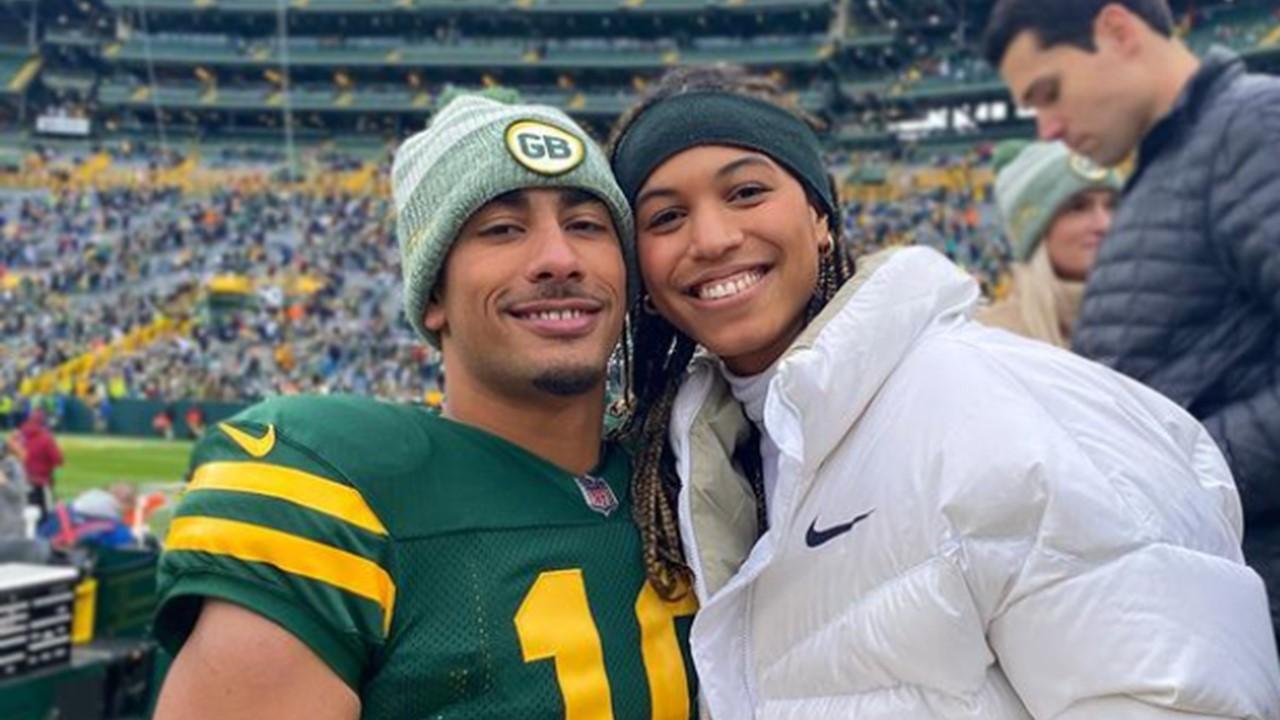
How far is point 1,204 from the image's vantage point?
3616 centimetres

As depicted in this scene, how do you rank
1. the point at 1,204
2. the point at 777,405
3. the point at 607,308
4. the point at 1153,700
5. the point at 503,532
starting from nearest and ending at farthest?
the point at 1153,700 → the point at 777,405 → the point at 503,532 → the point at 607,308 → the point at 1,204

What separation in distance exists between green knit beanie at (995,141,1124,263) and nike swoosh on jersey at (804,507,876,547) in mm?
1990

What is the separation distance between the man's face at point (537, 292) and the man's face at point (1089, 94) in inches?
39.3

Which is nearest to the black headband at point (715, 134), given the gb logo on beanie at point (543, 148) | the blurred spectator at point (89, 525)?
A: the gb logo on beanie at point (543, 148)

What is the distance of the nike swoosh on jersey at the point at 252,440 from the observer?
160 centimetres

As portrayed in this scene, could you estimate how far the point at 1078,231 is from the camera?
3293mm

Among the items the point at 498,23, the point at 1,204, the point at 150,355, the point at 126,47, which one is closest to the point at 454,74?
the point at 498,23

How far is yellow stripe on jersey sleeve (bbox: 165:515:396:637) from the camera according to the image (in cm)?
150

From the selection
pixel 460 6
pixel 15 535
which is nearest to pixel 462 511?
pixel 15 535

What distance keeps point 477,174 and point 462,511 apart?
526 millimetres

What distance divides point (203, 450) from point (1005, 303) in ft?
7.73

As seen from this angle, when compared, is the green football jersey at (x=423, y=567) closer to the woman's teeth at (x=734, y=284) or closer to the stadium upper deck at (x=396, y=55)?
the woman's teeth at (x=734, y=284)

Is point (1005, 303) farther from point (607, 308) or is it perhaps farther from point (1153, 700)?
point (1153, 700)

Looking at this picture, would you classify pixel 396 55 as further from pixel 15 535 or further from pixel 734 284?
pixel 734 284
